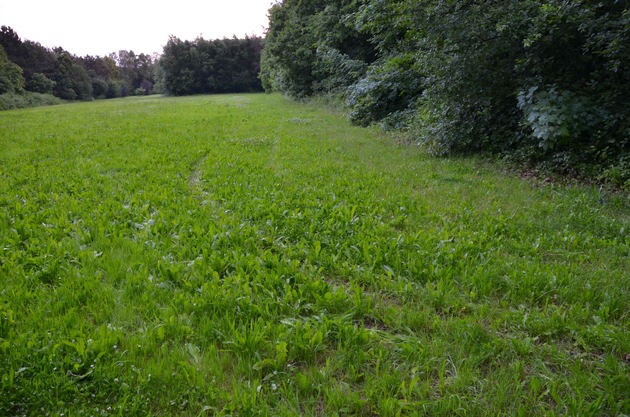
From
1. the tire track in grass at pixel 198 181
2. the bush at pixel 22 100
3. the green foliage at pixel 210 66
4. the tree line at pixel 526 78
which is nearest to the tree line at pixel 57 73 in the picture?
the bush at pixel 22 100

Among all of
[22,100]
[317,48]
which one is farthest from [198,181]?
[22,100]

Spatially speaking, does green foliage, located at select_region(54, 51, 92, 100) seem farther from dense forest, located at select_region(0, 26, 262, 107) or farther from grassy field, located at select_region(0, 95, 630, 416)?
grassy field, located at select_region(0, 95, 630, 416)

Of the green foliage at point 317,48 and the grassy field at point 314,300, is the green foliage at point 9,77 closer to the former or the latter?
the green foliage at point 317,48

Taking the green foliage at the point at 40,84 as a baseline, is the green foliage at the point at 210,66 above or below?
above

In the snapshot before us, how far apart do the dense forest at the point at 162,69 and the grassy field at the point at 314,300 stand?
177 feet

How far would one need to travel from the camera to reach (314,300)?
3172 millimetres

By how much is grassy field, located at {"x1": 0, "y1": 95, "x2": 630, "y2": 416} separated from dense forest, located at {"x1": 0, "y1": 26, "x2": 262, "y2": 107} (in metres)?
53.8

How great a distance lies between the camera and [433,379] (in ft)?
7.58

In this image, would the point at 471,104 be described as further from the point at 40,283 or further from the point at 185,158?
the point at 40,283

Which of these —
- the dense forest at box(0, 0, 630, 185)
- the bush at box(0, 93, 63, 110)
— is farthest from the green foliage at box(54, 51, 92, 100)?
the dense forest at box(0, 0, 630, 185)

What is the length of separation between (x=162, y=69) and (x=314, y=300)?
63.4 metres

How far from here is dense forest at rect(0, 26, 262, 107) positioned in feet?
155

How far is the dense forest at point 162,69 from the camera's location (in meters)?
47.2

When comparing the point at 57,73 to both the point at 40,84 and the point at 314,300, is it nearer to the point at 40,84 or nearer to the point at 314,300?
the point at 40,84
